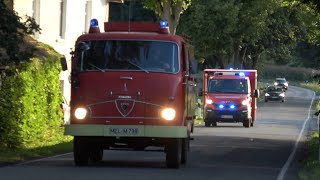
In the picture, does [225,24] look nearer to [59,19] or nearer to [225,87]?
[225,87]

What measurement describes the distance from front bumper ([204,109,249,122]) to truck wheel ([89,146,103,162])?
2080 cm

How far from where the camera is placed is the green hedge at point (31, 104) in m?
24.1

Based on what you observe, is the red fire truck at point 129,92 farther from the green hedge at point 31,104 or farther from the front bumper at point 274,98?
the front bumper at point 274,98

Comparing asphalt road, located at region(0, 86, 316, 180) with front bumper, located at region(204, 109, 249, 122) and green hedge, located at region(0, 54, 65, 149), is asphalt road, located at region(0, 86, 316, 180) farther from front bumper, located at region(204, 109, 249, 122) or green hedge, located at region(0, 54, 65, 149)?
front bumper, located at region(204, 109, 249, 122)

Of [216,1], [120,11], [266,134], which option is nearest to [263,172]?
[266,134]

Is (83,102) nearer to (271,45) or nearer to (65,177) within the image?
(65,177)

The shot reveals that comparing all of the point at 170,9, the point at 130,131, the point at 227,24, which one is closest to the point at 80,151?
the point at 130,131

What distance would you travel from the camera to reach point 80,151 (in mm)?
18594

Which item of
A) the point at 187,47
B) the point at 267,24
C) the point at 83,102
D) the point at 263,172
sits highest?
the point at 267,24

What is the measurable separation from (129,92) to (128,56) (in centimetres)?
87

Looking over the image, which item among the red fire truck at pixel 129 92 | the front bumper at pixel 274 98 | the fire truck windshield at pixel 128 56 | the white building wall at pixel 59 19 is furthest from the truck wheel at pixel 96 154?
the front bumper at pixel 274 98

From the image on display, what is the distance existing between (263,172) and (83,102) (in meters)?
4.13

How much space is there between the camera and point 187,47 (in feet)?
65.3

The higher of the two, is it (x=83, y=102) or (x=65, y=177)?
(x=83, y=102)
